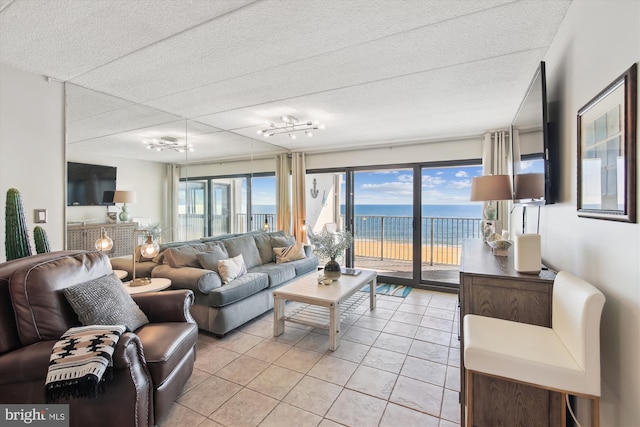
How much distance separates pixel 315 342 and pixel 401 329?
97 centimetres

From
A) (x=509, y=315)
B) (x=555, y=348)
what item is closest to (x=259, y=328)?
(x=509, y=315)

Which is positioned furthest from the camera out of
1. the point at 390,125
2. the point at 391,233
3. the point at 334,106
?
the point at 391,233

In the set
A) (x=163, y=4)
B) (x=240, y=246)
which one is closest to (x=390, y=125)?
(x=240, y=246)

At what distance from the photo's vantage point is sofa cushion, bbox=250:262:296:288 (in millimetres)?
3651

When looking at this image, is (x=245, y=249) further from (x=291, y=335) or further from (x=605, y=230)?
(x=605, y=230)

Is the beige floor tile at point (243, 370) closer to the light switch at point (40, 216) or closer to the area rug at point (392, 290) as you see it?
the light switch at point (40, 216)

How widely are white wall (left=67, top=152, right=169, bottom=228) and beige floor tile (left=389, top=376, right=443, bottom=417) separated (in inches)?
129

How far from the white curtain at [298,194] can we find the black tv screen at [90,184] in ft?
9.85

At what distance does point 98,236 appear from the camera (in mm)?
3012

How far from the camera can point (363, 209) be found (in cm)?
831

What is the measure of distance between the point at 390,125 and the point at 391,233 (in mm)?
2854

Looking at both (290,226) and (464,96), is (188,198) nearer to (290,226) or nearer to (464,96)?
(290,226)

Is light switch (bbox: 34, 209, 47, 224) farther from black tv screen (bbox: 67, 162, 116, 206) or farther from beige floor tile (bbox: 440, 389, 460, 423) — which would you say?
beige floor tile (bbox: 440, 389, 460, 423)

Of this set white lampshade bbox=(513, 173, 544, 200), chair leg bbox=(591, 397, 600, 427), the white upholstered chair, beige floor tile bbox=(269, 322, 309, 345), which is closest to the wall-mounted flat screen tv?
white lampshade bbox=(513, 173, 544, 200)
